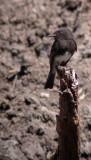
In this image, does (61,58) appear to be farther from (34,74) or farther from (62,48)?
(34,74)

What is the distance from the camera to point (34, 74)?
224 inches

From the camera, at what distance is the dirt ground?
463 cm

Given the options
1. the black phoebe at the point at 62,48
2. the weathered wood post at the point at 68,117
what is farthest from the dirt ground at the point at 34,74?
the weathered wood post at the point at 68,117

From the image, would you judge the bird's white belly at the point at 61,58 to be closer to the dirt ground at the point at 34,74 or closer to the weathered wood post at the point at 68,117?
the dirt ground at the point at 34,74

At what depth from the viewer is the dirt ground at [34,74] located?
4.63 meters

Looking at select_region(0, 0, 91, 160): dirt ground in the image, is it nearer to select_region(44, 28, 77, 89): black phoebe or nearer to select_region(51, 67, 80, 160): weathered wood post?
select_region(44, 28, 77, 89): black phoebe

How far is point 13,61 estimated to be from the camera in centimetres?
605

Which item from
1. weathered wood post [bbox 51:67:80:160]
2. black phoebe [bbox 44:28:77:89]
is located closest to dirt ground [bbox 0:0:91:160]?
black phoebe [bbox 44:28:77:89]

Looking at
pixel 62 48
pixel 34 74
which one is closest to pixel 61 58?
pixel 62 48

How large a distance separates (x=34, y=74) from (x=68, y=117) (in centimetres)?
241

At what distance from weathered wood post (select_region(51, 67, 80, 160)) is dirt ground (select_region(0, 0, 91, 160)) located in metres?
0.97

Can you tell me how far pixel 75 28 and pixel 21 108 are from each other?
8.16ft

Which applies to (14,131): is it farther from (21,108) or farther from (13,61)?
(13,61)

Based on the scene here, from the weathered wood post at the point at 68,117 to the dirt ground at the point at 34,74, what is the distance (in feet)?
3.17
